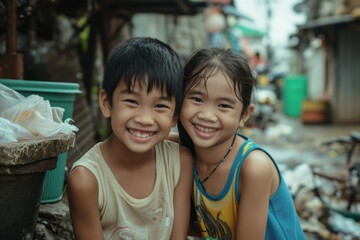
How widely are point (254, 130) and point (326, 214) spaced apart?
7.86 m

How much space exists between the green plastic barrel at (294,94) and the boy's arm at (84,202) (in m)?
18.1

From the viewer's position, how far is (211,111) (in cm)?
214

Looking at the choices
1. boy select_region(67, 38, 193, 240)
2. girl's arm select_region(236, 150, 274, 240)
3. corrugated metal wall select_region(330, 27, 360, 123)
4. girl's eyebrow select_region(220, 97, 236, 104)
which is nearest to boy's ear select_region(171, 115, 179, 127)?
boy select_region(67, 38, 193, 240)

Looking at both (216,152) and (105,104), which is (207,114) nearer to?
(216,152)

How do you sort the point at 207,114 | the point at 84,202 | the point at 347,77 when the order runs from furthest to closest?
the point at 347,77
the point at 207,114
the point at 84,202

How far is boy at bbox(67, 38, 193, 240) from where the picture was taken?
2.04 m

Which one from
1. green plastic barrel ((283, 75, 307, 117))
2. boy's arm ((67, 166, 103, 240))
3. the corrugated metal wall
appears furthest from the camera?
green plastic barrel ((283, 75, 307, 117))

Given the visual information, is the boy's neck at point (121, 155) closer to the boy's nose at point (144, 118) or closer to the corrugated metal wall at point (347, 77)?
the boy's nose at point (144, 118)

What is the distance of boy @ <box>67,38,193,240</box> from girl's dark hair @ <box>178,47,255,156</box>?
8 centimetres

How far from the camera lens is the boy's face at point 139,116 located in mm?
2037

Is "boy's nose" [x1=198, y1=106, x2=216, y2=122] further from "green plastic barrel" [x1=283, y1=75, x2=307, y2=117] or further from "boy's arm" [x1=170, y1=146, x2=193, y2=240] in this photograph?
"green plastic barrel" [x1=283, y1=75, x2=307, y2=117]

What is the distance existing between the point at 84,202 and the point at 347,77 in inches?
565

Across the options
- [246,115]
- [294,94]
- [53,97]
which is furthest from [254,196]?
[294,94]

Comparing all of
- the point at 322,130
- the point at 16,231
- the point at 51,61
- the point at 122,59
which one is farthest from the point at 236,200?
the point at 322,130
